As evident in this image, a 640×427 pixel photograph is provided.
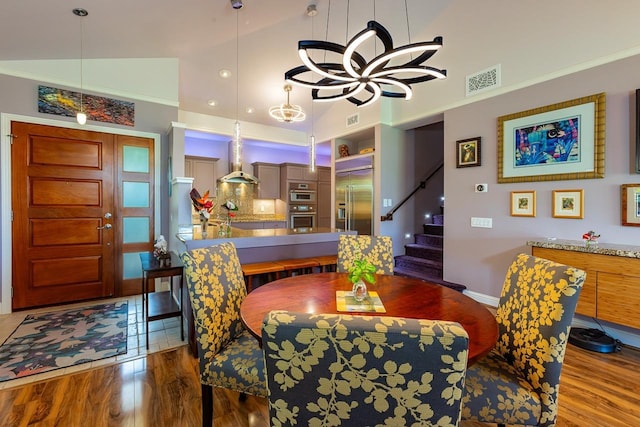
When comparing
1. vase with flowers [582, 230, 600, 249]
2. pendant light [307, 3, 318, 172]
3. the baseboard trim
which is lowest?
the baseboard trim

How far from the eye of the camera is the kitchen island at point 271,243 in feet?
9.10

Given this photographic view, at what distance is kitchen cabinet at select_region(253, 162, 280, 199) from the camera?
21.7 ft

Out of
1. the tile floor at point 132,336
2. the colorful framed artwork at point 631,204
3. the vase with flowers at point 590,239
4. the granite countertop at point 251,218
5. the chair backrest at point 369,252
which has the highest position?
the colorful framed artwork at point 631,204

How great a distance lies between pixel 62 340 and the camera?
2.73 m

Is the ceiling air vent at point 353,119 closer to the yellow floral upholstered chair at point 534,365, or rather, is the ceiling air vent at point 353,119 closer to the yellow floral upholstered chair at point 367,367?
the yellow floral upholstered chair at point 534,365

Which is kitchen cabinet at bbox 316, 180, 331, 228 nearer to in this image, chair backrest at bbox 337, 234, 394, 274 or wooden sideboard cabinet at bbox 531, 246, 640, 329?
chair backrest at bbox 337, 234, 394, 274

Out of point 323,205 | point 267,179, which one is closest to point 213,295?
point 267,179

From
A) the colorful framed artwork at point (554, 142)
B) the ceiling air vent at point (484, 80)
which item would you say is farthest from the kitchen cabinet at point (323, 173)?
the colorful framed artwork at point (554, 142)

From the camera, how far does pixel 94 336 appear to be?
283cm

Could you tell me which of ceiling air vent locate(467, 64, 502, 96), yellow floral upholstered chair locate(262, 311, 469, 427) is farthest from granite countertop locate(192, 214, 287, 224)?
yellow floral upholstered chair locate(262, 311, 469, 427)

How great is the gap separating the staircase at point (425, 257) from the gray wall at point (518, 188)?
32 cm

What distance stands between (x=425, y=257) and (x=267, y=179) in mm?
3818

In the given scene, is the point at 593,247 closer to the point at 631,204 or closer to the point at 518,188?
the point at 631,204

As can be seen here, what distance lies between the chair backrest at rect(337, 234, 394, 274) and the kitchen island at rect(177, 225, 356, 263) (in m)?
0.84
